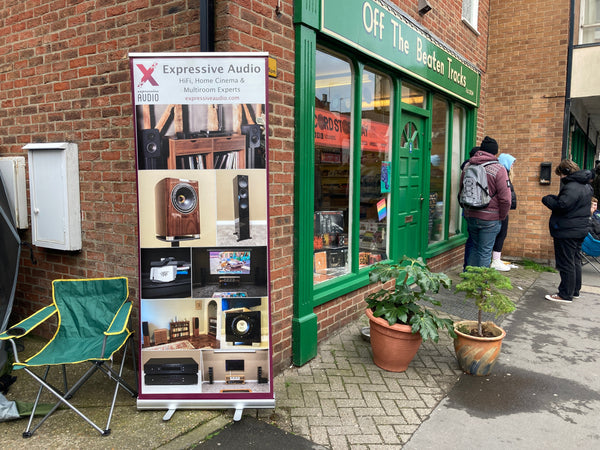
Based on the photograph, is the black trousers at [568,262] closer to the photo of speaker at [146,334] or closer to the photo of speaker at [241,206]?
the photo of speaker at [241,206]

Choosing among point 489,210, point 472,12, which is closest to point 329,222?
point 489,210

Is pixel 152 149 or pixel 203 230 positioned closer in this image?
pixel 152 149

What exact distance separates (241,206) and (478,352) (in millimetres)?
2344

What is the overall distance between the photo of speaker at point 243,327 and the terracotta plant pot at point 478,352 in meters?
1.83

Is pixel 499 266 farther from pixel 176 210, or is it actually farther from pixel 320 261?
pixel 176 210

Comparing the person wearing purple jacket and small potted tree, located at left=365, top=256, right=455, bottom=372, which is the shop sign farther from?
small potted tree, located at left=365, top=256, right=455, bottom=372

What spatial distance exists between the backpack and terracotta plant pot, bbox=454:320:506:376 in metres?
2.48

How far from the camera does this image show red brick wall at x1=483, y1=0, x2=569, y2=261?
841cm

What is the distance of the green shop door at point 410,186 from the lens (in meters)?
5.95

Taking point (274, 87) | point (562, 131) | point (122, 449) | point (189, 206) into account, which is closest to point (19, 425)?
point (122, 449)

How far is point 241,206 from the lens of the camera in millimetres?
2973

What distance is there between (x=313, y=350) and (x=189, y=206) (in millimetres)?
1853

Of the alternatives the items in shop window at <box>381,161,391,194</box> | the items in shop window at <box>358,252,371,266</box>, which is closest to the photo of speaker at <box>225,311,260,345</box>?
the items in shop window at <box>358,252,371,266</box>

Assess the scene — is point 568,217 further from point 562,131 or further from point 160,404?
point 160,404
